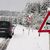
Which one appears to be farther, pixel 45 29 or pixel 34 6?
pixel 34 6

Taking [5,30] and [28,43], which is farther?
[5,30]

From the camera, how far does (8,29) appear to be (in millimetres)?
25688

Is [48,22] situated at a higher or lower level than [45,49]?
higher

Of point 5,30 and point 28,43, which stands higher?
point 5,30

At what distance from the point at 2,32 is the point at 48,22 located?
1889 cm

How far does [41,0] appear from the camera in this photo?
204ft

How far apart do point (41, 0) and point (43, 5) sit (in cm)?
326

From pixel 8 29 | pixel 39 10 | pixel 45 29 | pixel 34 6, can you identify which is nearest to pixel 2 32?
pixel 8 29

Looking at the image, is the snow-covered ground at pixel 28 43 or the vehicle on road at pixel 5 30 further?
the vehicle on road at pixel 5 30

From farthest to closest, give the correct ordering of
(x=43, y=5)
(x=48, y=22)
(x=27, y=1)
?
1. (x=27, y=1)
2. (x=43, y=5)
3. (x=48, y=22)

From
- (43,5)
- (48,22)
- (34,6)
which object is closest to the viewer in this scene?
(48,22)

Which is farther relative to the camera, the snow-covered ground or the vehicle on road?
the vehicle on road

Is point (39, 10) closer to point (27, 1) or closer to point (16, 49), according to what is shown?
point (27, 1)

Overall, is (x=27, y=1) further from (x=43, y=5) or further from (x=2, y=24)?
(x=2, y=24)
